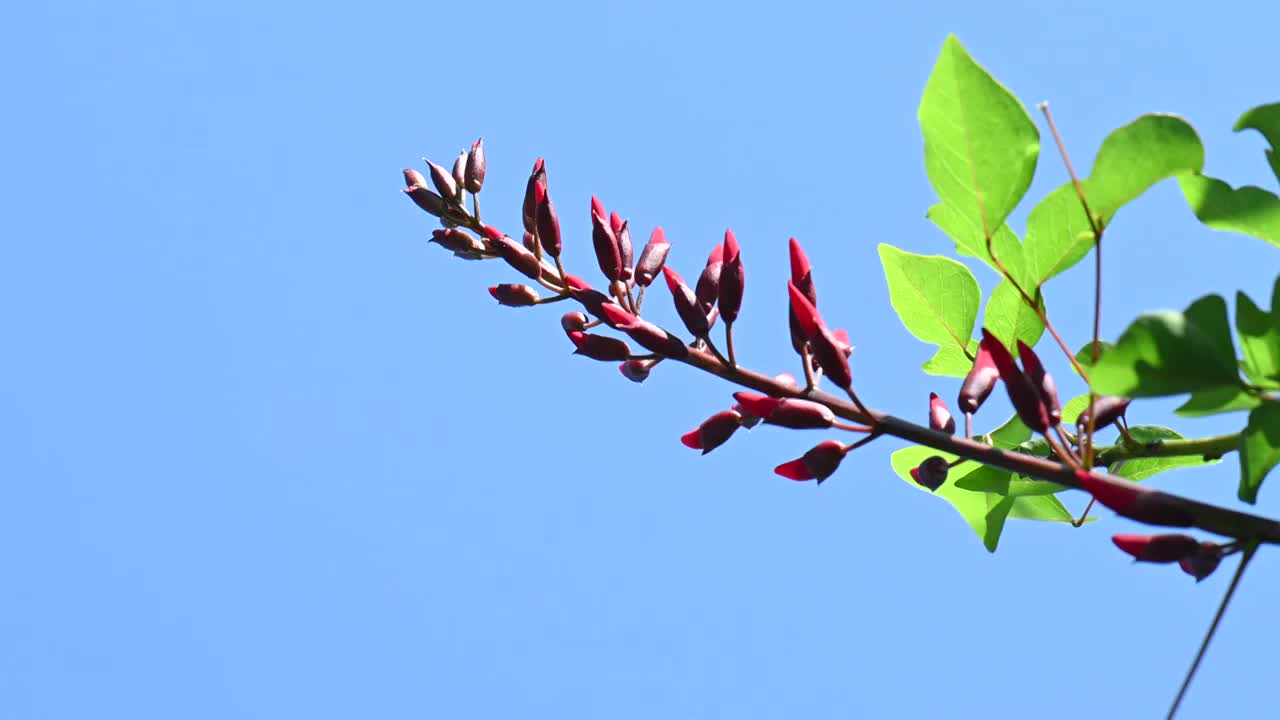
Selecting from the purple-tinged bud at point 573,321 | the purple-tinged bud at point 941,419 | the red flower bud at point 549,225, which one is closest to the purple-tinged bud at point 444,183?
the red flower bud at point 549,225

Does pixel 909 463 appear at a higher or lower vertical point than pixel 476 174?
lower

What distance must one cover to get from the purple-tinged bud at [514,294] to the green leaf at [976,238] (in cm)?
42

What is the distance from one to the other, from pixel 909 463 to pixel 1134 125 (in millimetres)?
491

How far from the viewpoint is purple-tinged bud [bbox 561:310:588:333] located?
117cm

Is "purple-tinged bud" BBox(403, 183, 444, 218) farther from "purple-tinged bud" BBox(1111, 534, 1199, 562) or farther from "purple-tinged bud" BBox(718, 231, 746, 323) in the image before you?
"purple-tinged bud" BBox(1111, 534, 1199, 562)

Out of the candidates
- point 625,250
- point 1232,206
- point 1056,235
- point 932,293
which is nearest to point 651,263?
point 625,250

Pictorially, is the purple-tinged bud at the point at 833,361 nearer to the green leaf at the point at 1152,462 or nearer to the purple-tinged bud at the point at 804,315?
the purple-tinged bud at the point at 804,315

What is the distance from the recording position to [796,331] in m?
1.04

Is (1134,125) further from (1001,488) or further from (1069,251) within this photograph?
(1001,488)

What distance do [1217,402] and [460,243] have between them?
0.78 metres

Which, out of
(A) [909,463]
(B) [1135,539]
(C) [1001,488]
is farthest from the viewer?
(A) [909,463]

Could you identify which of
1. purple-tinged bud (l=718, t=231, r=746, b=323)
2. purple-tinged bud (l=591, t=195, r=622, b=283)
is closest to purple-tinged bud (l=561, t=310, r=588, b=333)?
purple-tinged bud (l=591, t=195, r=622, b=283)

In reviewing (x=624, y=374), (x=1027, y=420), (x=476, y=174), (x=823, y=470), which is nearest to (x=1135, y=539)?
(x=1027, y=420)

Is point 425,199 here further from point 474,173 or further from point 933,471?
point 933,471
